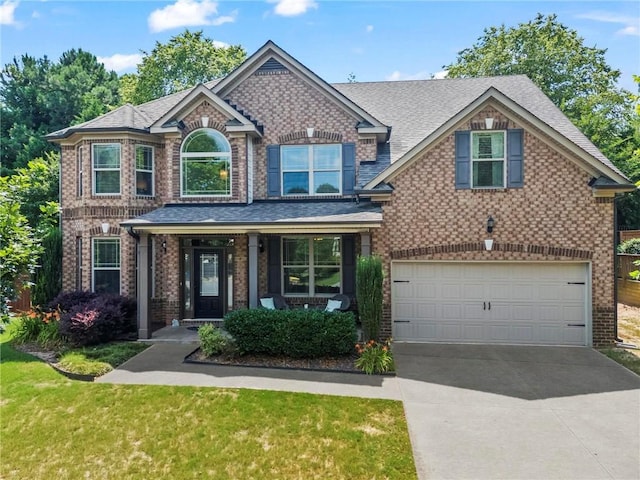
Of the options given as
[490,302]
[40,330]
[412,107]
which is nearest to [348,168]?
[412,107]

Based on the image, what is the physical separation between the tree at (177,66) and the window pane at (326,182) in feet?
67.3

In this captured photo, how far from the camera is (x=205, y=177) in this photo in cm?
1216

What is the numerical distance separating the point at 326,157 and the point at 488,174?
186 inches

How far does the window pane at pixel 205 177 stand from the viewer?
12094 millimetres

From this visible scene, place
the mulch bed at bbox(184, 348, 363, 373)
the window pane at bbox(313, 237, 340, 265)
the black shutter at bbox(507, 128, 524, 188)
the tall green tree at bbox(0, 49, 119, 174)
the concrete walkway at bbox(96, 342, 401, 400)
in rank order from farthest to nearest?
the tall green tree at bbox(0, 49, 119, 174) → the window pane at bbox(313, 237, 340, 265) → the black shutter at bbox(507, 128, 524, 188) → the mulch bed at bbox(184, 348, 363, 373) → the concrete walkway at bbox(96, 342, 401, 400)

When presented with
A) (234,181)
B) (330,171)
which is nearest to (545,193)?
(330,171)

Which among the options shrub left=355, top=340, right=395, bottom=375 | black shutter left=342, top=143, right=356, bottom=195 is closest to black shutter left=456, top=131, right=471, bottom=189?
black shutter left=342, top=143, right=356, bottom=195

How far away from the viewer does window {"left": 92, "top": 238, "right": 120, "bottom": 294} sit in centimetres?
1205

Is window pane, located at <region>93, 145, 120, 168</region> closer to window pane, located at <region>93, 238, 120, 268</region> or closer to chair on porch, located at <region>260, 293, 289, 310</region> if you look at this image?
window pane, located at <region>93, 238, 120, 268</region>

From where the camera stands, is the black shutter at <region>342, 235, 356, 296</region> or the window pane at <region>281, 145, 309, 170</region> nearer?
the black shutter at <region>342, 235, 356, 296</region>

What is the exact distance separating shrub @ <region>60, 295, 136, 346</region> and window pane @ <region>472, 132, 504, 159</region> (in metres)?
10.3

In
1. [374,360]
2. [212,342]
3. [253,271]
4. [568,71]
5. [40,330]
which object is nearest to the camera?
[374,360]

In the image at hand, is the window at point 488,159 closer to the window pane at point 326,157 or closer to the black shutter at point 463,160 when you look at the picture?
the black shutter at point 463,160

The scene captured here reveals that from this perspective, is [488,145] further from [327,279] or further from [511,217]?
[327,279]
